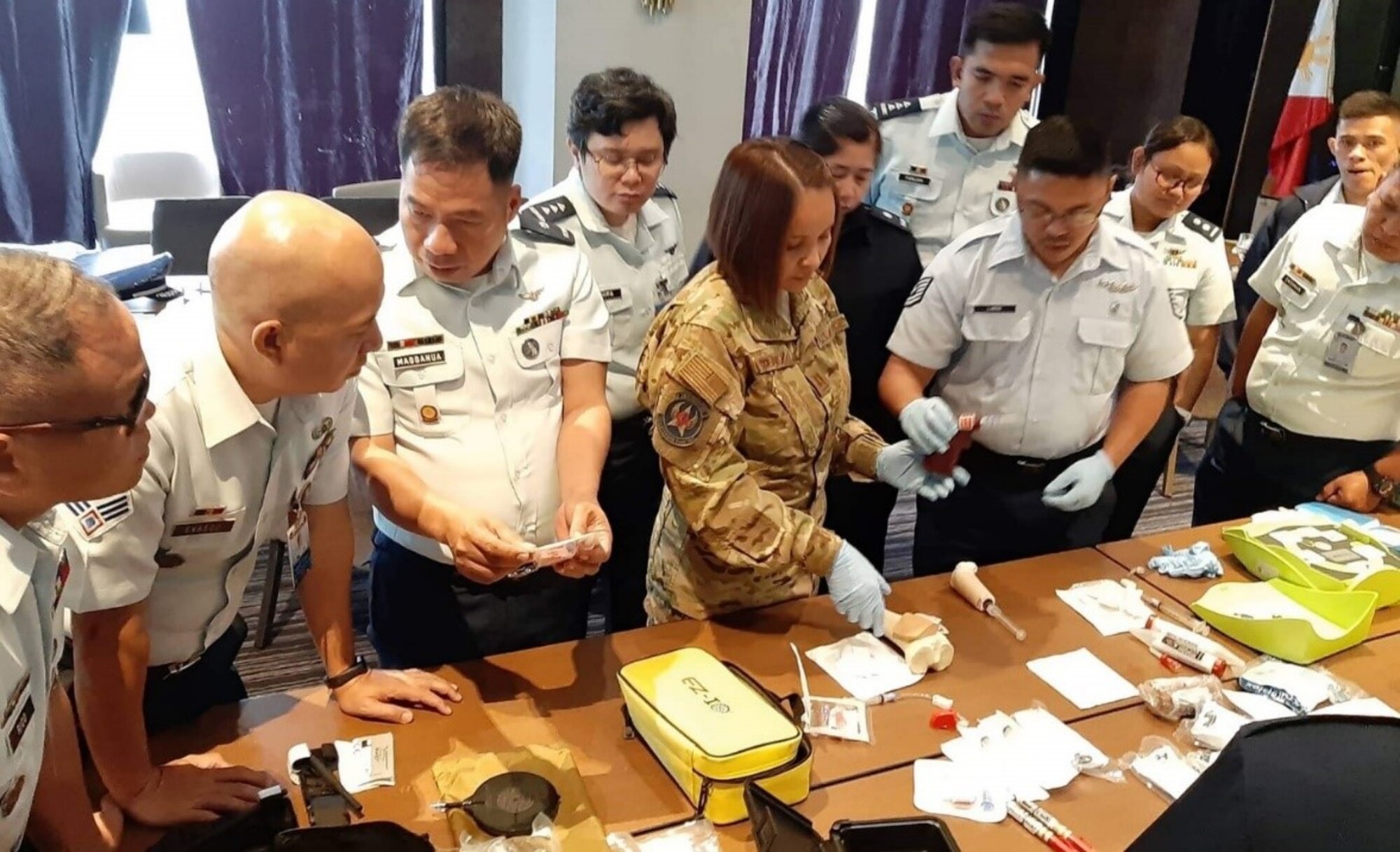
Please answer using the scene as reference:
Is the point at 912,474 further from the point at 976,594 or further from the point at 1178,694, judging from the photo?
the point at 1178,694

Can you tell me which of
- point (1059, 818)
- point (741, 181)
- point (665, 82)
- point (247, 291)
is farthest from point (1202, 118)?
point (247, 291)

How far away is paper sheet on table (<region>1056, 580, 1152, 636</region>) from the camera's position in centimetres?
191

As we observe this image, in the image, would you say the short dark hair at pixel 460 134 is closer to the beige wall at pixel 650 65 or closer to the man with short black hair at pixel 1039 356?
the man with short black hair at pixel 1039 356

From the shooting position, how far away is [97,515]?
1246 millimetres

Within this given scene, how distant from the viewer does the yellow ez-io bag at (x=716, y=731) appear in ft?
4.54

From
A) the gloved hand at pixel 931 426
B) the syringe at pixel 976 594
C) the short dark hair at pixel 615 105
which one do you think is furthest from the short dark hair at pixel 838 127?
the syringe at pixel 976 594

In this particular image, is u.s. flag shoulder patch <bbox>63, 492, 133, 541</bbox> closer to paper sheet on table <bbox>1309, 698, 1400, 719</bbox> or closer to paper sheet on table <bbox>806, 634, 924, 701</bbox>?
paper sheet on table <bbox>806, 634, 924, 701</bbox>

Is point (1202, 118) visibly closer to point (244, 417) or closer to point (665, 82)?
point (665, 82)

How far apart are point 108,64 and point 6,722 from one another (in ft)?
10.9

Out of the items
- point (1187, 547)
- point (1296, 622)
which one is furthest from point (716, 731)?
point (1187, 547)

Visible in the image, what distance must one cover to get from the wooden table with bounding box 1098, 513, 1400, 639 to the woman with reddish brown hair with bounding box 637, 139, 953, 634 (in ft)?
2.18

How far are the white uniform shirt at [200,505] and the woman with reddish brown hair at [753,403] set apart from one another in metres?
0.54

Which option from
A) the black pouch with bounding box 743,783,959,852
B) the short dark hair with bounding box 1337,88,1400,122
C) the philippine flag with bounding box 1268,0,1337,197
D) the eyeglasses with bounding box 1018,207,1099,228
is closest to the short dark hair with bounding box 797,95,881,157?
the eyeglasses with bounding box 1018,207,1099,228

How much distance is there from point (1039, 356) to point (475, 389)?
1201 mm
